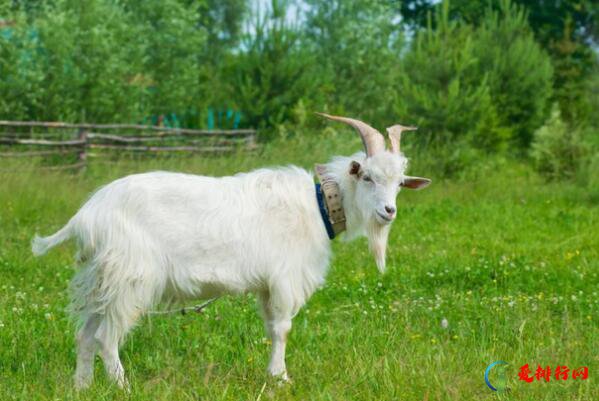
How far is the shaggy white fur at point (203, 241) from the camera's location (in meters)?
4.66

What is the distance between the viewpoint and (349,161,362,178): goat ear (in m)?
5.00

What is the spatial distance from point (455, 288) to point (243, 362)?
2644 mm

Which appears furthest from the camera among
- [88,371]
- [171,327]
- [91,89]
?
[91,89]

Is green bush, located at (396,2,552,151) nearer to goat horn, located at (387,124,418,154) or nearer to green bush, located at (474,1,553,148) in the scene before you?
green bush, located at (474,1,553,148)

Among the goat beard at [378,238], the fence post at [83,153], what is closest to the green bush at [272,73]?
the fence post at [83,153]

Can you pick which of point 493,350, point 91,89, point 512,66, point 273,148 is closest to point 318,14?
point 512,66

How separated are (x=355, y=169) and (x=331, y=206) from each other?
0.92 ft

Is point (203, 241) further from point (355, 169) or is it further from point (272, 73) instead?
point (272, 73)

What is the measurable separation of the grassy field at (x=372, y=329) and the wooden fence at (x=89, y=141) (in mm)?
6491

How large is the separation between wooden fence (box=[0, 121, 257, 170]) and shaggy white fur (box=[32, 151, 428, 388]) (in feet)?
34.5

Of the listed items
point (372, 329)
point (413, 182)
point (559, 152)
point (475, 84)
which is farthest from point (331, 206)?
point (475, 84)

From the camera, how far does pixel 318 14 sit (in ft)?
103

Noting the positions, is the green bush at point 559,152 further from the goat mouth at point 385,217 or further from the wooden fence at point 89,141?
the goat mouth at point 385,217

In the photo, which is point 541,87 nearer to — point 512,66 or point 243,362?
point 512,66
